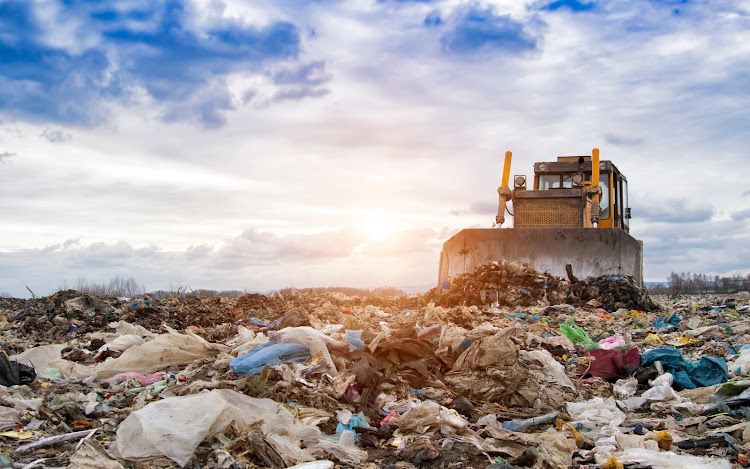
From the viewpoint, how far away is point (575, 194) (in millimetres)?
11461

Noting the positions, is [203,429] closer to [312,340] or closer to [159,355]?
[312,340]

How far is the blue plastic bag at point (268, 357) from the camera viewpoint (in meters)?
4.50

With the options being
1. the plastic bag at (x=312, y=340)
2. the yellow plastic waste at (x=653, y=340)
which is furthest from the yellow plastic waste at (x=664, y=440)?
the yellow plastic waste at (x=653, y=340)

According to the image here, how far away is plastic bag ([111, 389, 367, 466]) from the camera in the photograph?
3166 millimetres

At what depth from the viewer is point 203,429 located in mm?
3283

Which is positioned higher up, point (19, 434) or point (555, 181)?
point (555, 181)

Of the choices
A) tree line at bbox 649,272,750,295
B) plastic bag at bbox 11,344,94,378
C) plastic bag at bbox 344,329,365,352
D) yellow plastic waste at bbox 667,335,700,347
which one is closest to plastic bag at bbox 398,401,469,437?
plastic bag at bbox 344,329,365,352

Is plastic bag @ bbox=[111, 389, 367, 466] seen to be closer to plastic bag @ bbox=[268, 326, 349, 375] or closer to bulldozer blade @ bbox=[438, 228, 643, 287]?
plastic bag @ bbox=[268, 326, 349, 375]

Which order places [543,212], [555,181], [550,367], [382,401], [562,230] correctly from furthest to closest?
[555,181]
[543,212]
[562,230]
[550,367]
[382,401]

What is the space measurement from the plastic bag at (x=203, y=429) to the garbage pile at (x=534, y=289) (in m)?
6.53

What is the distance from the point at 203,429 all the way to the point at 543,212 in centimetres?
965

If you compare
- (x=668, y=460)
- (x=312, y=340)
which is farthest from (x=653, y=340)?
(x=312, y=340)

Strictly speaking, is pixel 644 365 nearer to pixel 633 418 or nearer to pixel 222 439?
pixel 633 418

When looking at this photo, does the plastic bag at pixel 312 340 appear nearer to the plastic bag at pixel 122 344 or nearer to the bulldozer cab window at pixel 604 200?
the plastic bag at pixel 122 344
